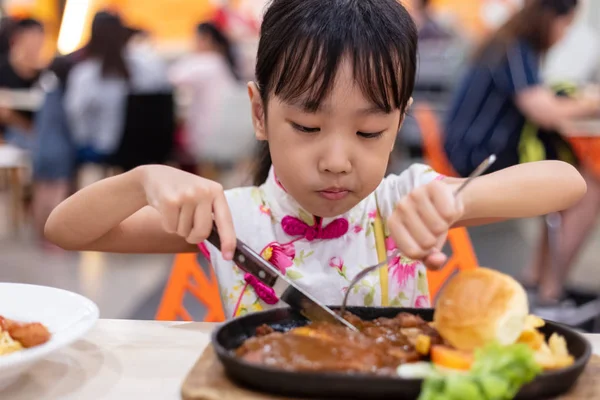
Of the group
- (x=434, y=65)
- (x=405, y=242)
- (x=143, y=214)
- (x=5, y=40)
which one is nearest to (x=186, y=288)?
(x=143, y=214)

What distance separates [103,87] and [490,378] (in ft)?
13.7

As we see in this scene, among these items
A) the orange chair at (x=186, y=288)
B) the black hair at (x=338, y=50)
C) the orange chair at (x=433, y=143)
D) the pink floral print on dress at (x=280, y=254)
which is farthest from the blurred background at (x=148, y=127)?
the black hair at (x=338, y=50)

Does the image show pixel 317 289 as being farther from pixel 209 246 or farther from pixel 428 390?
pixel 428 390

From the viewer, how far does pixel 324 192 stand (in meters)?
1.03

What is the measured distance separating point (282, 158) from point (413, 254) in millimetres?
300

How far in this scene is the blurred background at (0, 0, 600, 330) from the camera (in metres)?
3.50

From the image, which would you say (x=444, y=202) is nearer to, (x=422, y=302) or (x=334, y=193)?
(x=334, y=193)

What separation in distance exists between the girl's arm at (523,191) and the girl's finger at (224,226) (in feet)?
1.13

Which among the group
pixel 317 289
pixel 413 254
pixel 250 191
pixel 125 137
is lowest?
pixel 125 137

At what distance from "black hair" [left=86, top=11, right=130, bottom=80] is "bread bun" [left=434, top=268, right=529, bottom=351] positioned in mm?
3974

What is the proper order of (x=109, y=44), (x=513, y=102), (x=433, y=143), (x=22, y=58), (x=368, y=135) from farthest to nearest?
(x=22, y=58)
(x=109, y=44)
(x=433, y=143)
(x=513, y=102)
(x=368, y=135)

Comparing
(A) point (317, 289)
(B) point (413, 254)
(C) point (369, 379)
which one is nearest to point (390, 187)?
(A) point (317, 289)

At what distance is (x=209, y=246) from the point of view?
1.20 metres

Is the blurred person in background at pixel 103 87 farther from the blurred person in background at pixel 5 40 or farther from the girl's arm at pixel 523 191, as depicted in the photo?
the girl's arm at pixel 523 191
